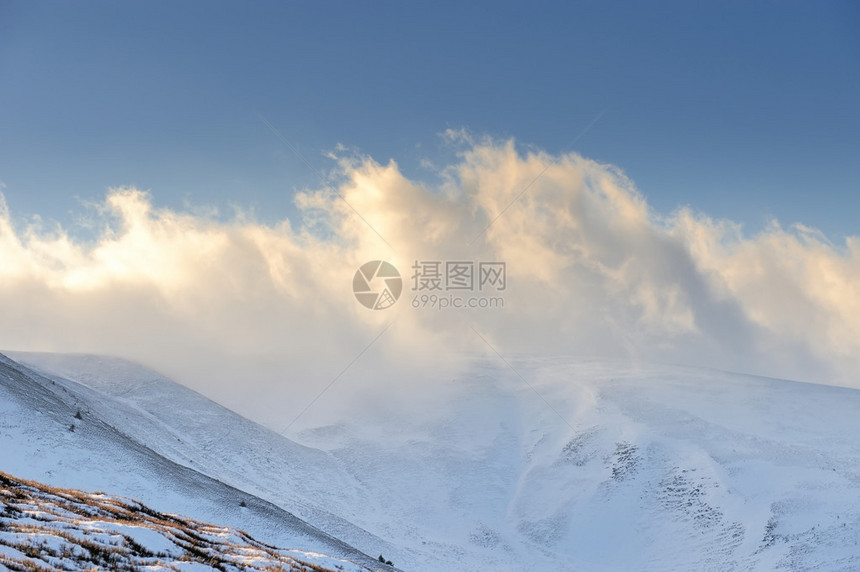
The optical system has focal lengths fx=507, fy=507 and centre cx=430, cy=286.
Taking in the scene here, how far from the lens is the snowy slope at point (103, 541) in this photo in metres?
11.0

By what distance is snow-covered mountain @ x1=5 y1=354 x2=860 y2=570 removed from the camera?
4303 cm

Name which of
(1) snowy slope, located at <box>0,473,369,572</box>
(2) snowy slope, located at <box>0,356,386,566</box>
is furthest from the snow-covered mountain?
(1) snowy slope, located at <box>0,473,369,572</box>

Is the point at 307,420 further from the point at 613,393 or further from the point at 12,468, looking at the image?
the point at 12,468

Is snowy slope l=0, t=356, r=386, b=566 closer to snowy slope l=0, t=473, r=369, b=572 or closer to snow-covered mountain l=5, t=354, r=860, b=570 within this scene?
snow-covered mountain l=5, t=354, r=860, b=570

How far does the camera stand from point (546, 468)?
75.6 metres

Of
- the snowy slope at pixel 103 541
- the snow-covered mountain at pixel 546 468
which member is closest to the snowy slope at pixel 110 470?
the snow-covered mountain at pixel 546 468

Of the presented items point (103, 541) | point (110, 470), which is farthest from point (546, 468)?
point (103, 541)

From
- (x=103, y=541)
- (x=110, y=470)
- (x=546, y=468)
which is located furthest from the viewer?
(x=546, y=468)

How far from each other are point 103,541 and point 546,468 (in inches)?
2786

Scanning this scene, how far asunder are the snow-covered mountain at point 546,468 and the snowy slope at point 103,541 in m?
10.4

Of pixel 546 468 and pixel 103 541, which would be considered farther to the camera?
pixel 546 468

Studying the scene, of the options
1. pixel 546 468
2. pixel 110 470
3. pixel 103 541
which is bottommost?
pixel 110 470

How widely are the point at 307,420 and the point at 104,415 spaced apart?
59.5 meters

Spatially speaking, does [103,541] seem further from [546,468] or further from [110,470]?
[546,468]
